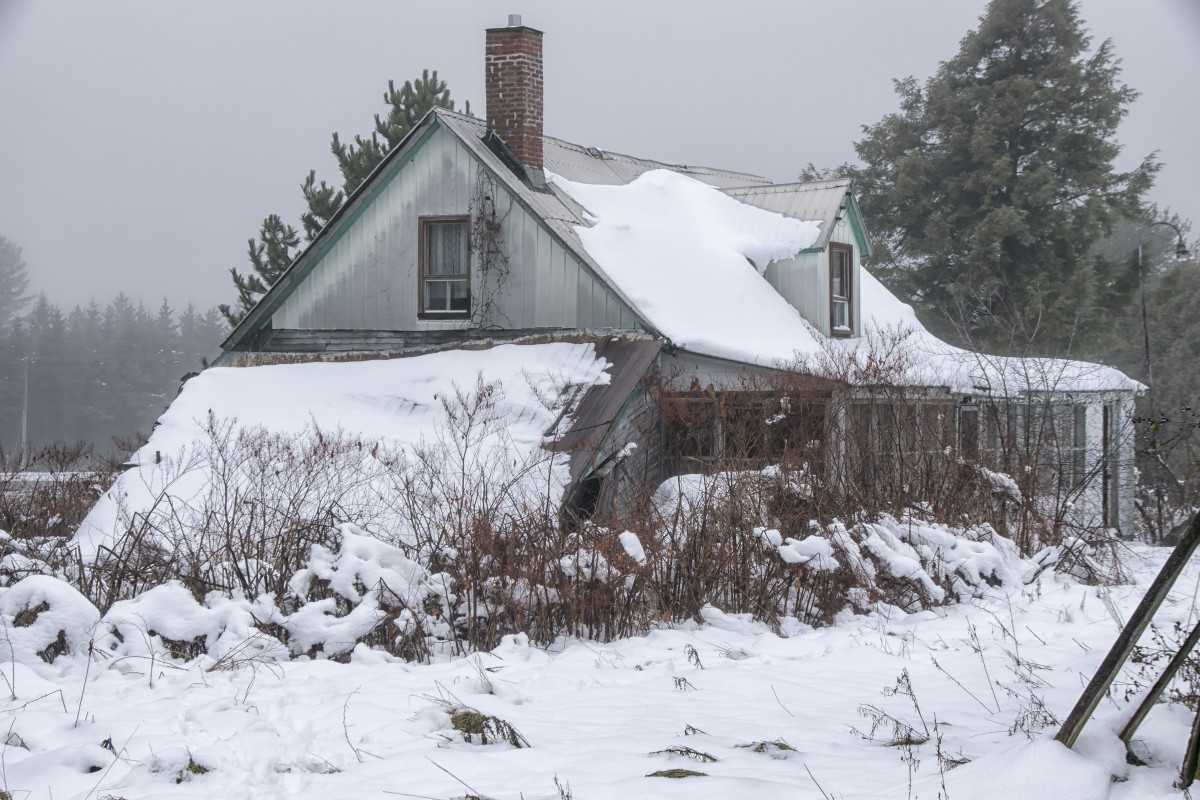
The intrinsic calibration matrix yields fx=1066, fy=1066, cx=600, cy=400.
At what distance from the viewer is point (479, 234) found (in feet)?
55.0

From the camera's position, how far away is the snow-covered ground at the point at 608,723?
4.04 metres

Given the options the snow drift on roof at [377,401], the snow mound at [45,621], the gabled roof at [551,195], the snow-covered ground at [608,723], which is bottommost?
the snow-covered ground at [608,723]

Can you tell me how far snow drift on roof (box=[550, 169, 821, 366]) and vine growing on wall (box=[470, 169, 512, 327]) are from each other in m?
1.36

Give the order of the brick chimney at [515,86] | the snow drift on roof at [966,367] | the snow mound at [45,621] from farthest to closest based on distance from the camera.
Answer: the brick chimney at [515,86] < the snow drift on roof at [966,367] < the snow mound at [45,621]

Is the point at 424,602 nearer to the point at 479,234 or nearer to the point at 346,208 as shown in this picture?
the point at 479,234

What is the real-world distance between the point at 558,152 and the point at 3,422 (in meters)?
66.4

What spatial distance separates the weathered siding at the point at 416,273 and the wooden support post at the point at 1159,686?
12177mm

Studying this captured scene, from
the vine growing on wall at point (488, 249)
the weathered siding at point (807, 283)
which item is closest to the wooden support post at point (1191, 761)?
the vine growing on wall at point (488, 249)

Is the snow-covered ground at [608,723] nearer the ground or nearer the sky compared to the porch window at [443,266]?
nearer the ground

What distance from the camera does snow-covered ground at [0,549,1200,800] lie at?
404 centimetres

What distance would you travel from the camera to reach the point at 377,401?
14766mm

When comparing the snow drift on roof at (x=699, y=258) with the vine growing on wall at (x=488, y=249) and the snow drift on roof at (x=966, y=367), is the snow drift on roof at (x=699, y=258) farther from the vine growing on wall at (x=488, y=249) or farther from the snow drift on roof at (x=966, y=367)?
the snow drift on roof at (x=966, y=367)

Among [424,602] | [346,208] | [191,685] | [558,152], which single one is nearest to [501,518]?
[424,602]

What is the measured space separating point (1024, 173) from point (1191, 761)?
2972 centimetres
